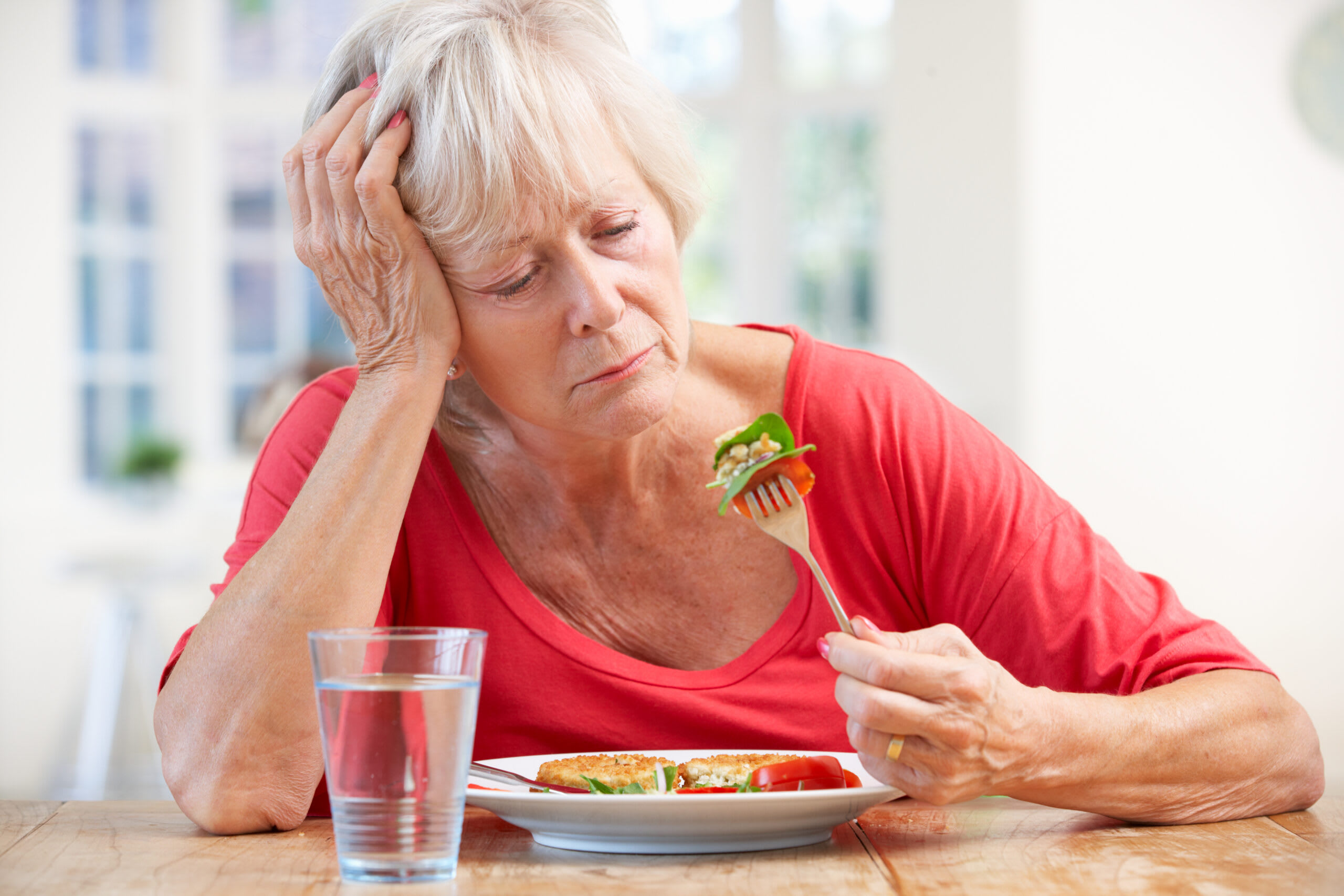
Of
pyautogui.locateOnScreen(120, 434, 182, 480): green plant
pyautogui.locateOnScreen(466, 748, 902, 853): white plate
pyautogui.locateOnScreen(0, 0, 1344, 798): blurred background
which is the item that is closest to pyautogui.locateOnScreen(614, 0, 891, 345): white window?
pyautogui.locateOnScreen(0, 0, 1344, 798): blurred background

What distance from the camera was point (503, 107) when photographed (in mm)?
1157

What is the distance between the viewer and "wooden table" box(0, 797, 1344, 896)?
786 millimetres

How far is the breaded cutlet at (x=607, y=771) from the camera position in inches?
37.7

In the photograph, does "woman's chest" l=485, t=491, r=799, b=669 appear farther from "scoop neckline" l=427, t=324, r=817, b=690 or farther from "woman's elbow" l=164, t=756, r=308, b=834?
"woman's elbow" l=164, t=756, r=308, b=834

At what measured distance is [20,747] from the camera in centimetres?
462

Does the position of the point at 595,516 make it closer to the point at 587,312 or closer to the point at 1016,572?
the point at 587,312

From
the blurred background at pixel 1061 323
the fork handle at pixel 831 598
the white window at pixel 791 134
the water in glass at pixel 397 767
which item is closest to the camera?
the water in glass at pixel 397 767

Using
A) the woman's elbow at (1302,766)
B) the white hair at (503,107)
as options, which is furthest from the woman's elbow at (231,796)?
the woman's elbow at (1302,766)

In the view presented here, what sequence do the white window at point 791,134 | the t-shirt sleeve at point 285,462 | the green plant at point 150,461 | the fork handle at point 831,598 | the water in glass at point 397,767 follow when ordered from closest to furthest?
the water in glass at point 397,767, the fork handle at point 831,598, the t-shirt sleeve at point 285,462, the green plant at point 150,461, the white window at point 791,134

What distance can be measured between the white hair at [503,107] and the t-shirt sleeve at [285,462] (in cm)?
26

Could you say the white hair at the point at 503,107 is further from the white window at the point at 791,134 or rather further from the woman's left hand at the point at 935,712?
the white window at the point at 791,134

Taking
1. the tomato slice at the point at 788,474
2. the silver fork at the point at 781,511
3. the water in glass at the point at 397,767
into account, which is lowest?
the water in glass at the point at 397,767

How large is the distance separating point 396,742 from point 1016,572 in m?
0.70

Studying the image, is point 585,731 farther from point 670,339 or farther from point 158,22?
point 158,22
